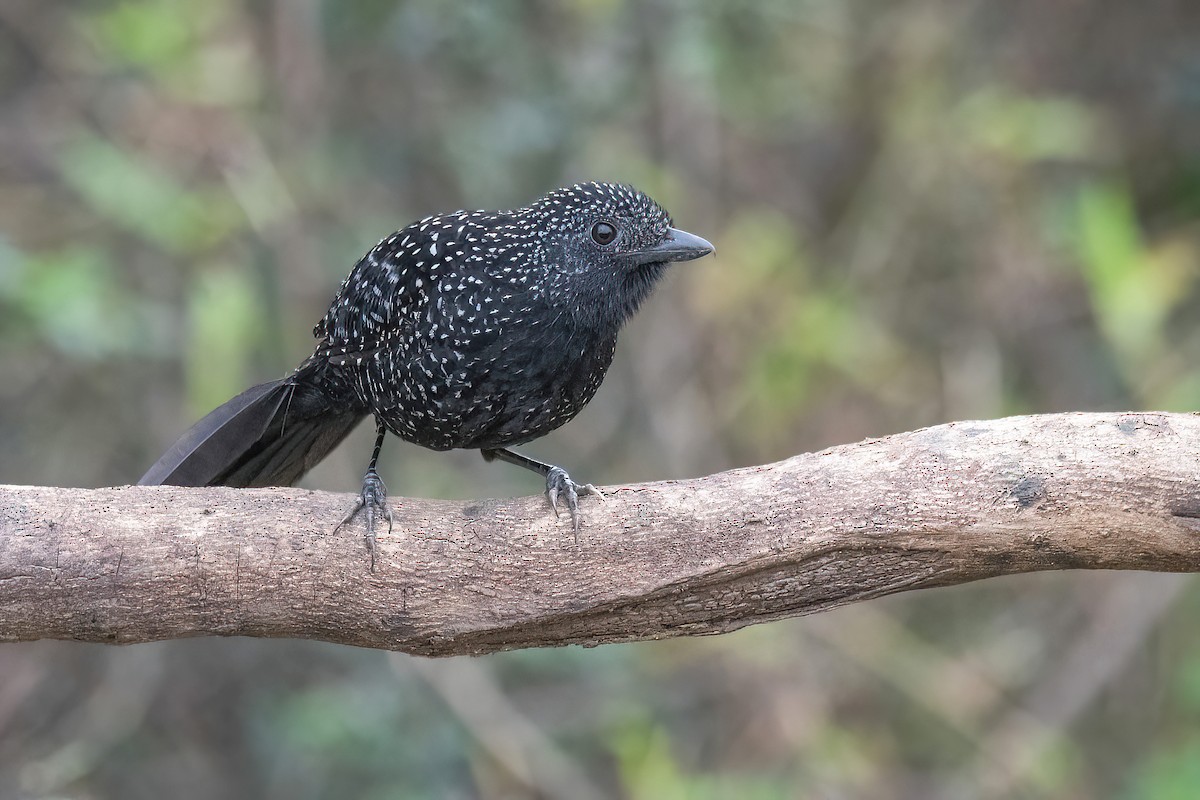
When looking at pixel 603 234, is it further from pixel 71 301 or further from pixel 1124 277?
pixel 1124 277

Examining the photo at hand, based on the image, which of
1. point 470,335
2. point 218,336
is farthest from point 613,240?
point 218,336

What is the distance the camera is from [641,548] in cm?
299

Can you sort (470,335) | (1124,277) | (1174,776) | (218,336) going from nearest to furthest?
(470,335), (218,336), (1174,776), (1124,277)

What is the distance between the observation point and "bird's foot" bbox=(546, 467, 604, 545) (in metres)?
3.08

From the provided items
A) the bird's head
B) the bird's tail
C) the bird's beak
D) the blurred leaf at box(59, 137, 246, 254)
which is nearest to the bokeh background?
the blurred leaf at box(59, 137, 246, 254)

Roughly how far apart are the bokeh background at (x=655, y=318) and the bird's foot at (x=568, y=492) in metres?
2.27

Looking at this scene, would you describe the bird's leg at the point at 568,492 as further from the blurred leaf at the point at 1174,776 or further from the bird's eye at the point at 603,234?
the blurred leaf at the point at 1174,776

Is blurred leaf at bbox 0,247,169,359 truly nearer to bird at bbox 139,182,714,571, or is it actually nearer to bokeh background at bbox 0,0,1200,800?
bokeh background at bbox 0,0,1200,800

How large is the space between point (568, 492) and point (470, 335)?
1.94 ft

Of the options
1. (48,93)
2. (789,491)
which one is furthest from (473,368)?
(48,93)

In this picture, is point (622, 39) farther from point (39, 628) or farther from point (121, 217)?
point (39, 628)

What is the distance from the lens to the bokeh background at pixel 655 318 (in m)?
5.46

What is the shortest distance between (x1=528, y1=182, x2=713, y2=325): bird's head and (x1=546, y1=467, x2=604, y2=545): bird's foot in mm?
560

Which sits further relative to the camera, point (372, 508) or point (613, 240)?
point (613, 240)
